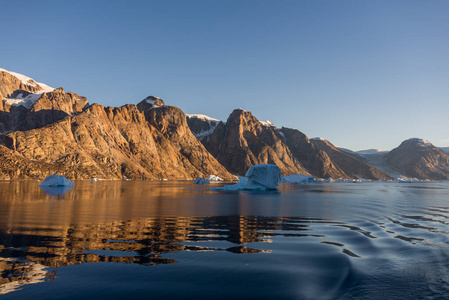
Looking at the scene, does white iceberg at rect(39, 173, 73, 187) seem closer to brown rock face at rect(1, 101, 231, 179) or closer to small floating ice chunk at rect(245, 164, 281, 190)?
brown rock face at rect(1, 101, 231, 179)

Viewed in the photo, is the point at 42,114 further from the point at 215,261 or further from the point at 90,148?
the point at 215,261

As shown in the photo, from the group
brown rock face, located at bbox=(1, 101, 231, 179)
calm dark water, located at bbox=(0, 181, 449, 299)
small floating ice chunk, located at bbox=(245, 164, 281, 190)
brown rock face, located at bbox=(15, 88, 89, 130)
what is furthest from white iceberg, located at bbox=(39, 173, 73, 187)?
brown rock face, located at bbox=(15, 88, 89, 130)

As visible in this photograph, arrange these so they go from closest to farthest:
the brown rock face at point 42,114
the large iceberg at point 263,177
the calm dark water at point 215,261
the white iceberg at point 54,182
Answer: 1. the calm dark water at point 215,261
2. the white iceberg at point 54,182
3. the large iceberg at point 263,177
4. the brown rock face at point 42,114

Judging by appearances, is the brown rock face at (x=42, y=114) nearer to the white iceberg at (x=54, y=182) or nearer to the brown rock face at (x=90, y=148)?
the brown rock face at (x=90, y=148)

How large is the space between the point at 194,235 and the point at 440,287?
491 inches

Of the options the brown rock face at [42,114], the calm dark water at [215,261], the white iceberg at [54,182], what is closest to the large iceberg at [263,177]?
the white iceberg at [54,182]

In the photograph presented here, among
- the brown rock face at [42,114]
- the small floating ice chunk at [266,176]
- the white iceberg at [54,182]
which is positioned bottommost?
the white iceberg at [54,182]

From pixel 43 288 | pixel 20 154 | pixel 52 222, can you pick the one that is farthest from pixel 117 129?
pixel 43 288

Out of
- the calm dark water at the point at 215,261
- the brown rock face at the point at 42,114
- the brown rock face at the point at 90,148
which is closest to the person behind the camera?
the calm dark water at the point at 215,261

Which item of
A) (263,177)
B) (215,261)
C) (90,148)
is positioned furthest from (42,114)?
(215,261)

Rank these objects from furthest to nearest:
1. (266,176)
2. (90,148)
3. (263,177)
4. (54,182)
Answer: (90,148) < (263,177) < (266,176) < (54,182)

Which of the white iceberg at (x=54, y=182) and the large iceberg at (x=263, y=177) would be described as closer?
the white iceberg at (x=54, y=182)

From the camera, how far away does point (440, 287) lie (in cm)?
1002

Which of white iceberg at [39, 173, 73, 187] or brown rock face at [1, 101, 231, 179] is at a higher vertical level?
brown rock face at [1, 101, 231, 179]
